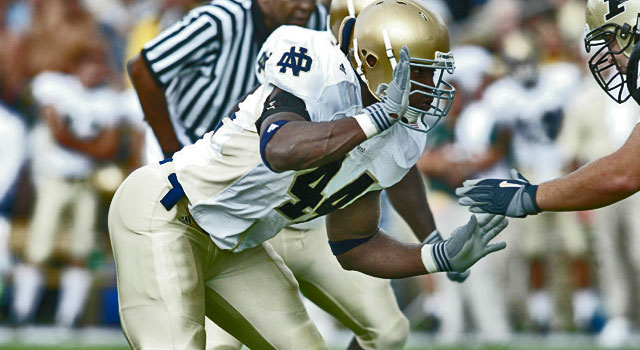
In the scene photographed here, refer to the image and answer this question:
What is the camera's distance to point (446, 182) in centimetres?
777

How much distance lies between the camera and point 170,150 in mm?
4555

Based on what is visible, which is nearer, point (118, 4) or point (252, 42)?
point (252, 42)

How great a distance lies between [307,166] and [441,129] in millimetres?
4993

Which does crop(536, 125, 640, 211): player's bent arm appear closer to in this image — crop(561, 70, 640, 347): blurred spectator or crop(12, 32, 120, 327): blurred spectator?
crop(561, 70, 640, 347): blurred spectator

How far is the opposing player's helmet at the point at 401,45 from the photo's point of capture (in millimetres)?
3273

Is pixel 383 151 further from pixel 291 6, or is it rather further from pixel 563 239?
pixel 563 239

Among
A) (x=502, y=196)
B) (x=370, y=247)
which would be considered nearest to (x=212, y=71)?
(x=370, y=247)

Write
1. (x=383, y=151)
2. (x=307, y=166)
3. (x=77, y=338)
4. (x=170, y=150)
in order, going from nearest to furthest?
(x=307, y=166), (x=383, y=151), (x=170, y=150), (x=77, y=338)

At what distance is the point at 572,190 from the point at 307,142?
0.78 m

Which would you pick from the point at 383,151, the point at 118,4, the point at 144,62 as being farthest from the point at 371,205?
the point at 118,4

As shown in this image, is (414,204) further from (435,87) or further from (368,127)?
(368,127)

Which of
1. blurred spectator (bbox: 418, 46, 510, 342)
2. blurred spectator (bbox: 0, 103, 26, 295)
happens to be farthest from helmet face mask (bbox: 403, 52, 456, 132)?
blurred spectator (bbox: 0, 103, 26, 295)

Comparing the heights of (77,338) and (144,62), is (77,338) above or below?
below

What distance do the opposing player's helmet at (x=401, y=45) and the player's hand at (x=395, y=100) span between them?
0.13m
